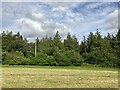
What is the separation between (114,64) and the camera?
95.3ft

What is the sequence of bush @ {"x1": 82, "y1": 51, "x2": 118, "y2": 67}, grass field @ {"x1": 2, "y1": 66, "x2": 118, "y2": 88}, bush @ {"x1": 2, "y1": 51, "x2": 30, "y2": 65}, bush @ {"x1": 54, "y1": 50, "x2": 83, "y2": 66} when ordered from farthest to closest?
bush @ {"x1": 54, "y1": 50, "x2": 83, "y2": 66}
bush @ {"x1": 2, "y1": 51, "x2": 30, "y2": 65}
bush @ {"x1": 82, "y1": 51, "x2": 118, "y2": 67}
grass field @ {"x1": 2, "y1": 66, "x2": 118, "y2": 88}

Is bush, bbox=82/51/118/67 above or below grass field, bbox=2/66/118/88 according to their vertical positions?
above

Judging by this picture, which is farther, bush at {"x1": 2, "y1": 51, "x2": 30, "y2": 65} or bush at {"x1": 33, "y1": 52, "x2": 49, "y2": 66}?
bush at {"x1": 33, "y1": 52, "x2": 49, "y2": 66}

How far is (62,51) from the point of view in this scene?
110 ft

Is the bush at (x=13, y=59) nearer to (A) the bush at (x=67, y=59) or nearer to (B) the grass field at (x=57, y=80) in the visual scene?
(A) the bush at (x=67, y=59)

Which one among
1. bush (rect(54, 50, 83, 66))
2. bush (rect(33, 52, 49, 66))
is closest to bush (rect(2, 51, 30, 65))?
bush (rect(33, 52, 49, 66))

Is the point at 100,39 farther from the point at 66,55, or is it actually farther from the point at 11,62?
the point at 11,62

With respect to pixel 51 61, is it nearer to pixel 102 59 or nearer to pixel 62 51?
pixel 62 51

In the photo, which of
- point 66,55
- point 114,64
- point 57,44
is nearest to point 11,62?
point 66,55

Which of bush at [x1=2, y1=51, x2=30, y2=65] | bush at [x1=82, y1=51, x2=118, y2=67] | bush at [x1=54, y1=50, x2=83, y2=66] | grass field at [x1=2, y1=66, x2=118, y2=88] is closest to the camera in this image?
grass field at [x1=2, y1=66, x2=118, y2=88]

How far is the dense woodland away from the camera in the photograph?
30812mm

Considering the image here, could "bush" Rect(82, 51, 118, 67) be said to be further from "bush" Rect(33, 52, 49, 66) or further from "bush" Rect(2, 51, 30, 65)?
"bush" Rect(2, 51, 30, 65)

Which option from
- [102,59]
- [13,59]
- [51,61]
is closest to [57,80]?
[51,61]

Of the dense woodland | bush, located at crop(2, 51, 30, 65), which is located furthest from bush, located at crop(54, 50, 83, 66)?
bush, located at crop(2, 51, 30, 65)
